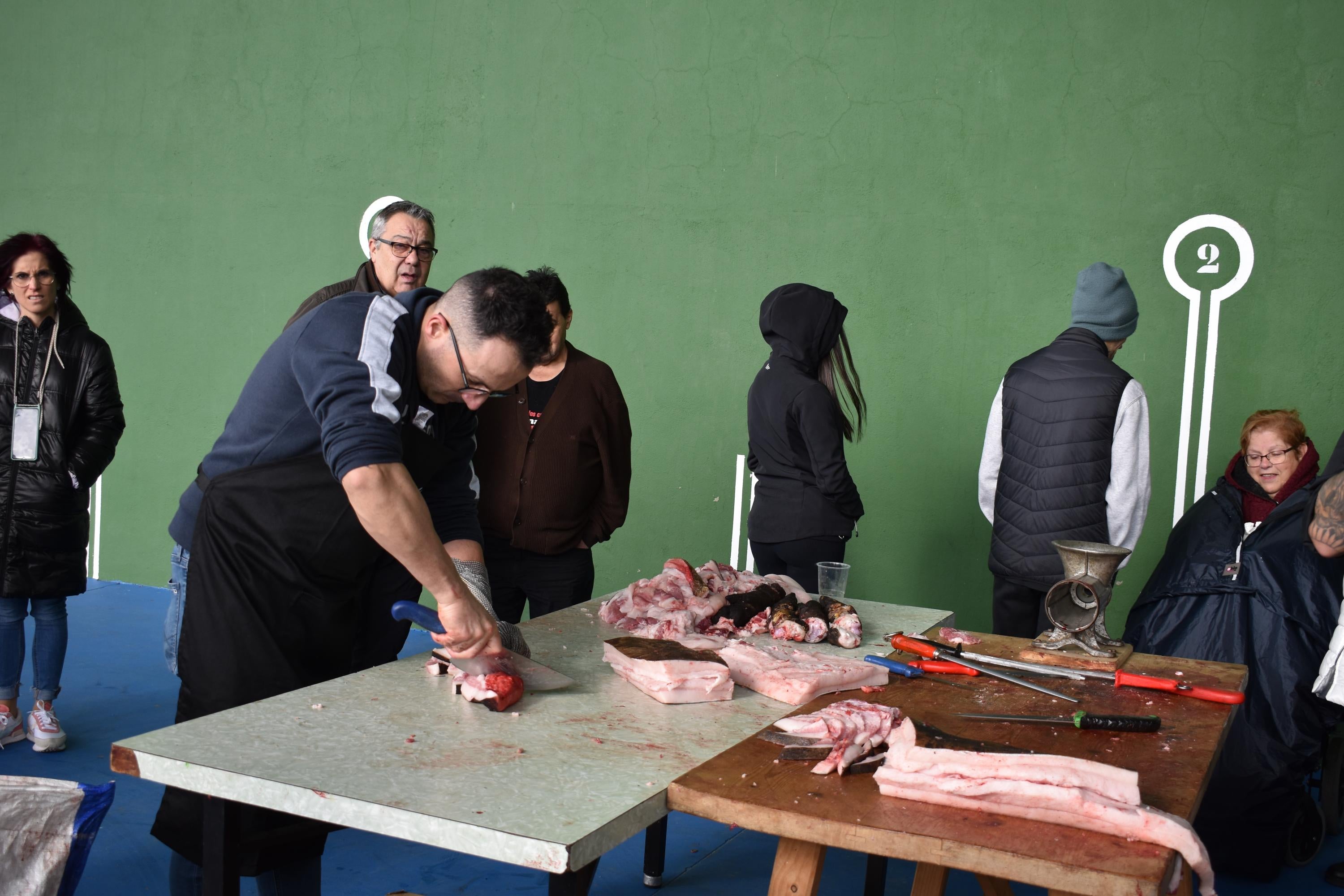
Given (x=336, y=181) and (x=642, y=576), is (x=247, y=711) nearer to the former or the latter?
(x=642, y=576)

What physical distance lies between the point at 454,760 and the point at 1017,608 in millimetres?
2704

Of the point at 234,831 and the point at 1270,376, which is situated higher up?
the point at 1270,376

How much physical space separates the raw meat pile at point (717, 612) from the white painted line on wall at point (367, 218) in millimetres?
4264

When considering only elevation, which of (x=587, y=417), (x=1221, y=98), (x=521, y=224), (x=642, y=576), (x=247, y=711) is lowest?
(x=642, y=576)

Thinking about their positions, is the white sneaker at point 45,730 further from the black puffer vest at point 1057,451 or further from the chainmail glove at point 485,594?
the black puffer vest at point 1057,451

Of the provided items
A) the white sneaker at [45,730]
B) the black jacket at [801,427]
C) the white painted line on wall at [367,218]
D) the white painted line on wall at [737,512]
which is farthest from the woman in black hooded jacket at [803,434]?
the white painted line on wall at [367,218]

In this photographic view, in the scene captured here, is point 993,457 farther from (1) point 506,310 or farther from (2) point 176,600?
(2) point 176,600

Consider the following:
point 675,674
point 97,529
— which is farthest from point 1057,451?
point 97,529

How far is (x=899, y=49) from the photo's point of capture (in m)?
5.23

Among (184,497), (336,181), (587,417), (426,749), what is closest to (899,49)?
(587,417)

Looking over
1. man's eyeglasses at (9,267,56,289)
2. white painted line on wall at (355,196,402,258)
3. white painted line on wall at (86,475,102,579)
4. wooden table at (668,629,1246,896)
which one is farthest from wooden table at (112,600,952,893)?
white painted line on wall at (86,475,102,579)

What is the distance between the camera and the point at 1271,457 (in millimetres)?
3723

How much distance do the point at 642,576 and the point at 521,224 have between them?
7.12 ft

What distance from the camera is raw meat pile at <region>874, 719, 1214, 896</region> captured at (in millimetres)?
1530
